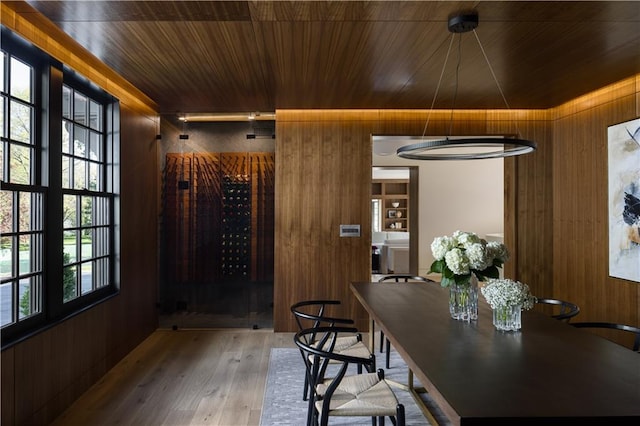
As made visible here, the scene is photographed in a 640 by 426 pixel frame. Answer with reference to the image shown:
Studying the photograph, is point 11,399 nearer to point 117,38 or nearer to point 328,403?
point 328,403

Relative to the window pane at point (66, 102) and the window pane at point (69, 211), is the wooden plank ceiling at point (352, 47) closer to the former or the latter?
the window pane at point (66, 102)

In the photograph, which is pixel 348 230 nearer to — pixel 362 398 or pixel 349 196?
pixel 349 196

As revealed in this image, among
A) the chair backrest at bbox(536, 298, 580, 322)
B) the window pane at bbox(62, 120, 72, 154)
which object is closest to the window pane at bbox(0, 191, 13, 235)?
the window pane at bbox(62, 120, 72, 154)

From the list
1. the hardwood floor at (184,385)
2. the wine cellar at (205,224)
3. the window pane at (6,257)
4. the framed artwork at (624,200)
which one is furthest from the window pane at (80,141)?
the framed artwork at (624,200)

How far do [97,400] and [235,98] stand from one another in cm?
302

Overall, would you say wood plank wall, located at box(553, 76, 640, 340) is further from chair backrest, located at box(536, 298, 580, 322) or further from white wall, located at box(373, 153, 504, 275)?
white wall, located at box(373, 153, 504, 275)

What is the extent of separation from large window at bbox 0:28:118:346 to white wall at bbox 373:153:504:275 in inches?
254

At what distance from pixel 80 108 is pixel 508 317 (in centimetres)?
347

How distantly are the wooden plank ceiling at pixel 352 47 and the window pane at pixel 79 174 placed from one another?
83cm

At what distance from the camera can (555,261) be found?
4906 mm

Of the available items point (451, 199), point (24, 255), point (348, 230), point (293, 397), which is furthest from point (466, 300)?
point (451, 199)

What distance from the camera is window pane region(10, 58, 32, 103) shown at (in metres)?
2.64

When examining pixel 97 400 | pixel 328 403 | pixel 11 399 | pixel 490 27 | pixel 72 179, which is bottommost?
pixel 97 400

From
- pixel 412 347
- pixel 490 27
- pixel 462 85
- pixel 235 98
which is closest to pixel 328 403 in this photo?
pixel 412 347
